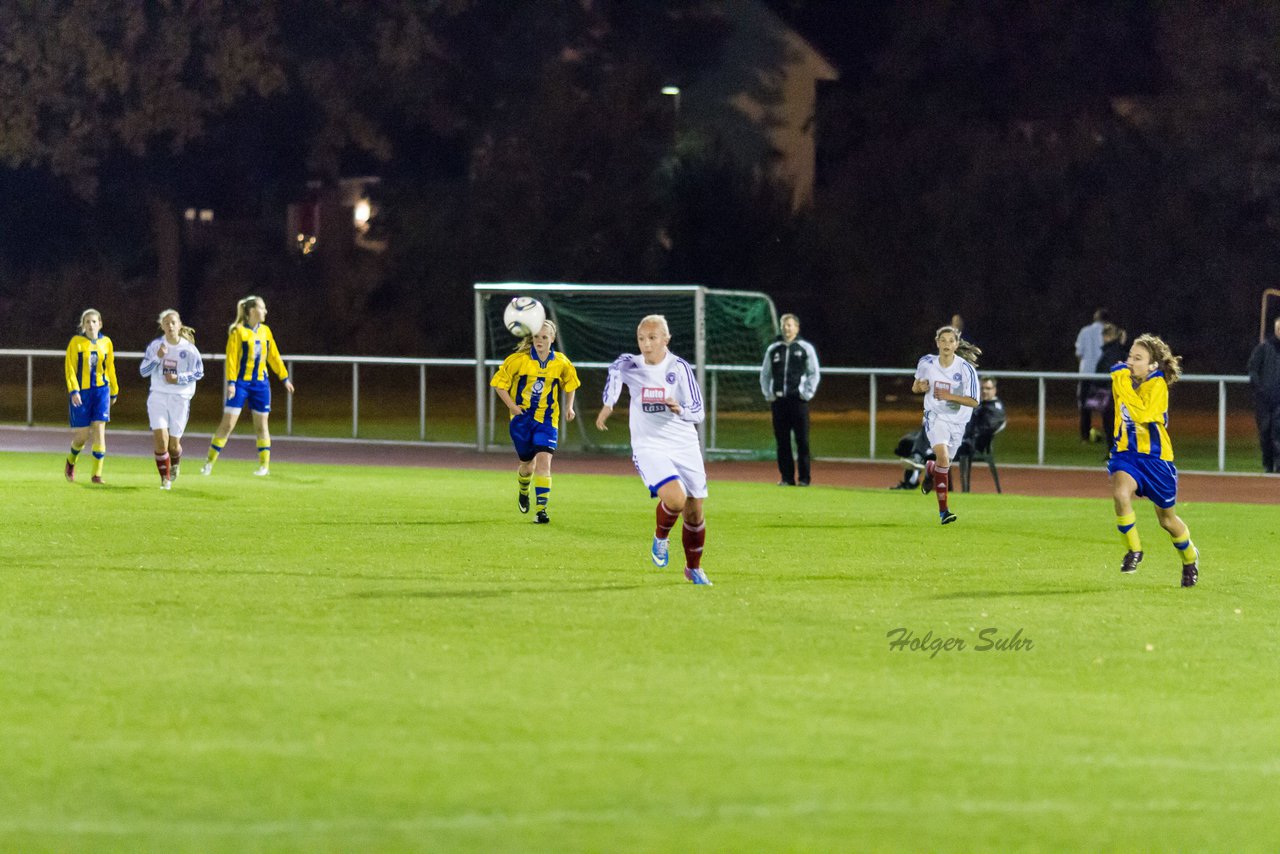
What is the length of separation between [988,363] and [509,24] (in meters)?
14.0

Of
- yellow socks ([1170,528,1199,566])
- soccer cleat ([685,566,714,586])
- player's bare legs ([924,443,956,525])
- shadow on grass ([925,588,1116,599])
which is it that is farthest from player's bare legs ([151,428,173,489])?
yellow socks ([1170,528,1199,566])

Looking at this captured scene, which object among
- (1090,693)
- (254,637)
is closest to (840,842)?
(1090,693)

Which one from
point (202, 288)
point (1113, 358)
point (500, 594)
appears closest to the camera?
point (500, 594)

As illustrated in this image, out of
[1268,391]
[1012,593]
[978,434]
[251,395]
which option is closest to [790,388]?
[978,434]

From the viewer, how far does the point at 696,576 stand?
12.0m

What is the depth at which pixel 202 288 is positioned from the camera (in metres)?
49.9

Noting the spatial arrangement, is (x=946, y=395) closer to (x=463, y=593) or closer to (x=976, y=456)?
(x=976, y=456)

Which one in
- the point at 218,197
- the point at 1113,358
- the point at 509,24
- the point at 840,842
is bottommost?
the point at 840,842

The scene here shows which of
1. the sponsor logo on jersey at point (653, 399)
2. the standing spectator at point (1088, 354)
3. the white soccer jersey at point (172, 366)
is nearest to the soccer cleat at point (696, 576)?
the sponsor logo on jersey at point (653, 399)

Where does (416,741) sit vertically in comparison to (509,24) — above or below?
below

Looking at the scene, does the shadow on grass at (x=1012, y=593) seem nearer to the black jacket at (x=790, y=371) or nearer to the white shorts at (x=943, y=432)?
the white shorts at (x=943, y=432)

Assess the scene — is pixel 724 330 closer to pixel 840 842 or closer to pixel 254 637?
pixel 254 637

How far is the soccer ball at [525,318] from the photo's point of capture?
52.0 ft

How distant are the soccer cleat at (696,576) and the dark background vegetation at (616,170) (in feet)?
97.8
